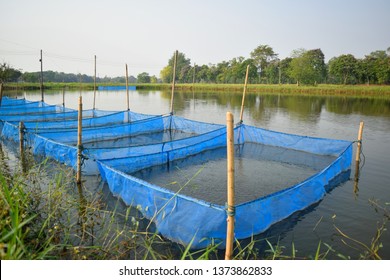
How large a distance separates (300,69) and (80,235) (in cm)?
5044

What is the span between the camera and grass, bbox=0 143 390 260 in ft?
9.09

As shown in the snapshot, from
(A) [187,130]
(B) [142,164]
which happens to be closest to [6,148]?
(B) [142,164]

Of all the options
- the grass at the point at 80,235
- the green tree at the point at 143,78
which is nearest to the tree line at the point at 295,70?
the green tree at the point at 143,78

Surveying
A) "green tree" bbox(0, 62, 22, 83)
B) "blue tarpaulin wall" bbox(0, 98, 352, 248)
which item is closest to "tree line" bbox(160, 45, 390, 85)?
"green tree" bbox(0, 62, 22, 83)

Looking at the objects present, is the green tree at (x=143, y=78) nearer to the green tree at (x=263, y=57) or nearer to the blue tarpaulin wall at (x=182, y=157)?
the green tree at (x=263, y=57)

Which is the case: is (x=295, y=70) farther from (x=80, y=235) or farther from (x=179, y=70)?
(x=80, y=235)

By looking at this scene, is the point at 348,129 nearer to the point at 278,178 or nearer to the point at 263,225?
the point at 278,178

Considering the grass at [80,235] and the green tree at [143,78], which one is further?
the green tree at [143,78]

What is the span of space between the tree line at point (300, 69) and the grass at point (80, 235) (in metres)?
33.1

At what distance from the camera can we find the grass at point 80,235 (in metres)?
2.77

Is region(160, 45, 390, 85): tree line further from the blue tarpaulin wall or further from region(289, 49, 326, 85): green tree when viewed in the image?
the blue tarpaulin wall

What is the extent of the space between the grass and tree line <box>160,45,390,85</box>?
33146 millimetres

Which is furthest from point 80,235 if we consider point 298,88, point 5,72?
point 298,88

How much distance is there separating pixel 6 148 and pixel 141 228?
311 inches
